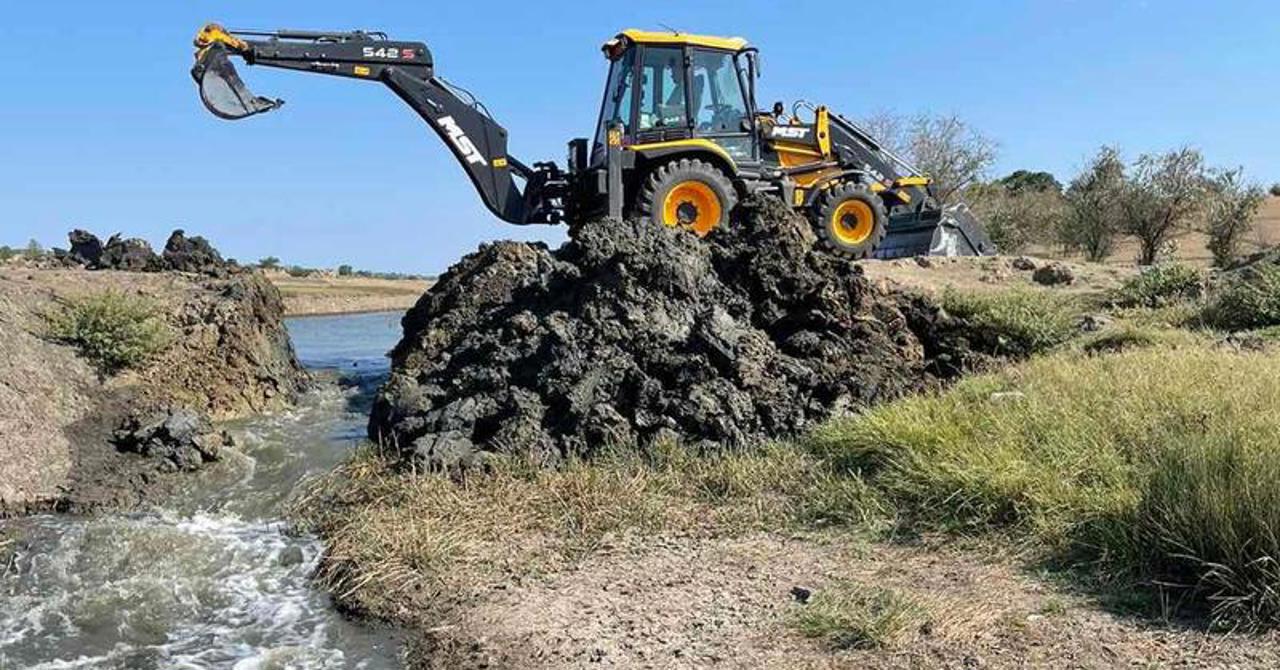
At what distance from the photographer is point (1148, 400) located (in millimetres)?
7363

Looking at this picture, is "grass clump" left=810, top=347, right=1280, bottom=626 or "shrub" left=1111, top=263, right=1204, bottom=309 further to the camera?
"shrub" left=1111, top=263, right=1204, bottom=309

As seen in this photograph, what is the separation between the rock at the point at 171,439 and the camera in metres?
9.06

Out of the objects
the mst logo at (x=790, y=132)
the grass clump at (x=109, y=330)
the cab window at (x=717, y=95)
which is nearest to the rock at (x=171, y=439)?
the grass clump at (x=109, y=330)

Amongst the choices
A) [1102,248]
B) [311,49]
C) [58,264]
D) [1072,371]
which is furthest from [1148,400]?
[1102,248]

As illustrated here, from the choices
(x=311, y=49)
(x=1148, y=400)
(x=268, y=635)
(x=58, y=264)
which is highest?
(x=311, y=49)

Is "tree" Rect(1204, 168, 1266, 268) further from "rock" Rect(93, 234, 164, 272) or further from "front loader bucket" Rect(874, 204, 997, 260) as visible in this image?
"rock" Rect(93, 234, 164, 272)

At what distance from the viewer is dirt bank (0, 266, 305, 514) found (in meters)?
8.47

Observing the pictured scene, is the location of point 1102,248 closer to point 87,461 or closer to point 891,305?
point 891,305

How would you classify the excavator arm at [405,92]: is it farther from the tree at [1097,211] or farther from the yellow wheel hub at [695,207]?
the tree at [1097,211]

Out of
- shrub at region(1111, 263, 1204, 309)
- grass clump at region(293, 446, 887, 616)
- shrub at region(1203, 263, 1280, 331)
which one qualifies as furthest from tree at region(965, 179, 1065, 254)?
grass clump at region(293, 446, 887, 616)

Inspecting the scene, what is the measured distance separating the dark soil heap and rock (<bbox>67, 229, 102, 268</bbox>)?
613 cm

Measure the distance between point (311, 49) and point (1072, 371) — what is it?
988 centimetres

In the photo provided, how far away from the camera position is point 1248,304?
36.6 ft

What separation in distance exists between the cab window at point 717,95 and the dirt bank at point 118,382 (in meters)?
A: 6.51
